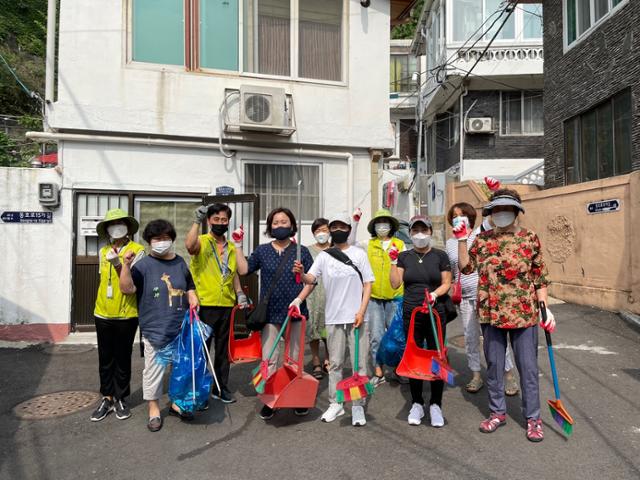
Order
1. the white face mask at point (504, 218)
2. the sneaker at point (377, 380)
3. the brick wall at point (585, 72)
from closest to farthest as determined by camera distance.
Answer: the white face mask at point (504, 218)
the sneaker at point (377, 380)
the brick wall at point (585, 72)

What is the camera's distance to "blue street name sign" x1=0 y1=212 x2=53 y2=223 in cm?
706

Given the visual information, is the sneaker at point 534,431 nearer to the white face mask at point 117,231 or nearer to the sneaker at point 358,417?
the sneaker at point 358,417

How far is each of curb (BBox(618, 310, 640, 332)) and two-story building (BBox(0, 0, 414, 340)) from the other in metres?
4.28

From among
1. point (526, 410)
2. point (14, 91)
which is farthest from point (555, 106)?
point (14, 91)

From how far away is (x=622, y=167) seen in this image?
9.40 m

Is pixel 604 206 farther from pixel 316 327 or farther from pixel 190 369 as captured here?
pixel 190 369

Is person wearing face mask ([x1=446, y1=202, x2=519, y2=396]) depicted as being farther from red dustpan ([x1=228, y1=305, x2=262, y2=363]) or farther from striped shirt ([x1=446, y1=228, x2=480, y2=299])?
red dustpan ([x1=228, y1=305, x2=262, y2=363])

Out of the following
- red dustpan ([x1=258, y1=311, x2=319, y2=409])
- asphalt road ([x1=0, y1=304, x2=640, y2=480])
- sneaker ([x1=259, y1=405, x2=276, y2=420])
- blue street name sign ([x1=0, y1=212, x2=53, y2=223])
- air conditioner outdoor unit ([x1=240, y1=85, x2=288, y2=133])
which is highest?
air conditioner outdoor unit ([x1=240, y1=85, x2=288, y2=133])

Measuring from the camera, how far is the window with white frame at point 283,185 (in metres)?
8.23

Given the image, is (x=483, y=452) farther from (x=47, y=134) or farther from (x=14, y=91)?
(x=14, y=91)

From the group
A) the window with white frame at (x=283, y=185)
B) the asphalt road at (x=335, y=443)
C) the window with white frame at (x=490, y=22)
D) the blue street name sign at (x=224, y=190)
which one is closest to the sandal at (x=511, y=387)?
the asphalt road at (x=335, y=443)

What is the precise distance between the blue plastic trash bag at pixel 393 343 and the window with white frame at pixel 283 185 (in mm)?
3750

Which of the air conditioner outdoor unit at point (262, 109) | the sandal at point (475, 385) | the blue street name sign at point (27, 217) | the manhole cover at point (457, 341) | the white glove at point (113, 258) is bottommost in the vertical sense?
the sandal at point (475, 385)

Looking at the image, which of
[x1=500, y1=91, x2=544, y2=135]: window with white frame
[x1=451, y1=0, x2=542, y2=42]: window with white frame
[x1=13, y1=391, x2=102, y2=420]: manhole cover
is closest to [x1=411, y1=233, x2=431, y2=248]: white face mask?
[x1=13, y1=391, x2=102, y2=420]: manhole cover
